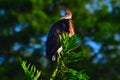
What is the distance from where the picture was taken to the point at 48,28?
28781 mm

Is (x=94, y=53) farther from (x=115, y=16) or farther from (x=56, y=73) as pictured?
(x=56, y=73)

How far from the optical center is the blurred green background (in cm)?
2911

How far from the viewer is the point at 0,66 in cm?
2720

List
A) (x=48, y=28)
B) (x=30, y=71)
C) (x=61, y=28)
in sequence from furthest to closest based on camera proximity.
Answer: (x=48, y=28)
(x=61, y=28)
(x=30, y=71)

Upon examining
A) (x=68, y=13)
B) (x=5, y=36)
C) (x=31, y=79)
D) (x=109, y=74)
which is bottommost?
(x=31, y=79)

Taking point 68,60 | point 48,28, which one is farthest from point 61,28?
point 48,28

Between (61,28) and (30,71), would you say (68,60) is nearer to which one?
(30,71)

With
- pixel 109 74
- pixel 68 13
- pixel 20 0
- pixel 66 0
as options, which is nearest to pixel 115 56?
pixel 109 74

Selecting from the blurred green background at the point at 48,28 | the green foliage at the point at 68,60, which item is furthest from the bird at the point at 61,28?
the blurred green background at the point at 48,28

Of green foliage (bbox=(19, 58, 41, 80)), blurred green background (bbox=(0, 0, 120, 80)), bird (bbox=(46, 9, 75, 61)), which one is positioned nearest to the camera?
green foliage (bbox=(19, 58, 41, 80))

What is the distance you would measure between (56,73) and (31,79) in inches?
4.4

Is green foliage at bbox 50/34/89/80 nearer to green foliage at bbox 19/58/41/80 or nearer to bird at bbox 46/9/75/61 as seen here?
green foliage at bbox 19/58/41/80

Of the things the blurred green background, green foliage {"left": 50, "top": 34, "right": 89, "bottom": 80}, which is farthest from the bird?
the blurred green background

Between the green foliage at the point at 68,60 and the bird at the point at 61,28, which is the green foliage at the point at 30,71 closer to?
the green foliage at the point at 68,60
